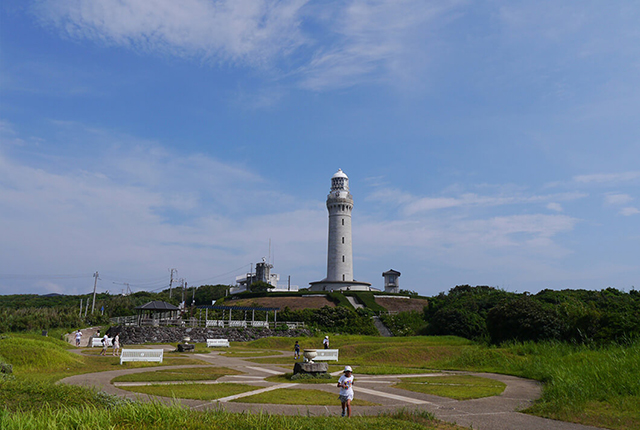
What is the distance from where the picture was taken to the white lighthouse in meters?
82.1

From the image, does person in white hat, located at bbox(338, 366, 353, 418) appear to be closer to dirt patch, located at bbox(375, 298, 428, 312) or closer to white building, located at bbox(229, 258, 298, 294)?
dirt patch, located at bbox(375, 298, 428, 312)

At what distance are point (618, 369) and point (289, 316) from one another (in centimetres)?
4361

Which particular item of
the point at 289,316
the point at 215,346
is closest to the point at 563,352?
the point at 215,346

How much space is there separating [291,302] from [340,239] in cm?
1607

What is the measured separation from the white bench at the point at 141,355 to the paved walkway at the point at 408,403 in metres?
3.89

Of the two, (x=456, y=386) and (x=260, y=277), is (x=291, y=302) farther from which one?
(x=456, y=386)

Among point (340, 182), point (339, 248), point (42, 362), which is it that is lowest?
point (42, 362)

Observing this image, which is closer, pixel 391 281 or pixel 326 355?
pixel 326 355

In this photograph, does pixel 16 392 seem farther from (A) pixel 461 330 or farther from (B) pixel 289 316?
(B) pixel 289 316

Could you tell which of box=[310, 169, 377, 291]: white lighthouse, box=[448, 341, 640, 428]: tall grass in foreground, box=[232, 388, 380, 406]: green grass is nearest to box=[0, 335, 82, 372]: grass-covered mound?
box=[232, 388, 380, 406]: green grass

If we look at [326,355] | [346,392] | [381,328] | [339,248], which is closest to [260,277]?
[339,248]

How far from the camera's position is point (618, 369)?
1462 cm

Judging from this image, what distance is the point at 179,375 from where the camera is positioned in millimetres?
18234

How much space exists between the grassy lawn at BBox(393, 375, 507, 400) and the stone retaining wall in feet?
99.9
